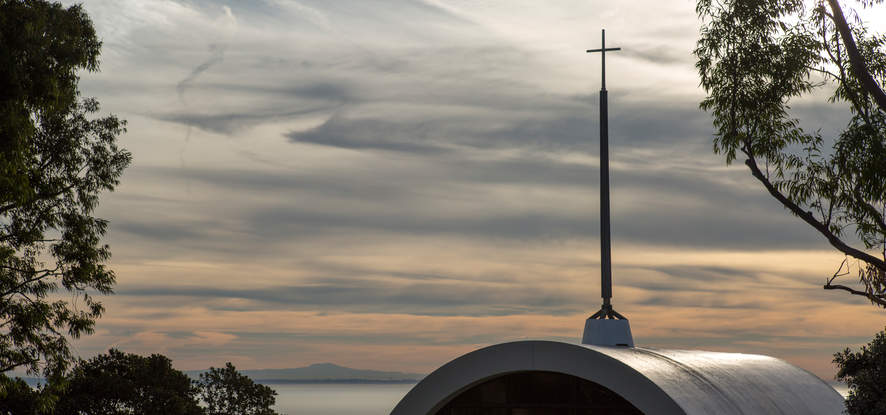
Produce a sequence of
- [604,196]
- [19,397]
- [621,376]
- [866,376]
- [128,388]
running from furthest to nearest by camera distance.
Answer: [128,388] → [19,397] → [604,196] → [866,376] → [621,376]

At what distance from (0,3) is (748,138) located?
739 inches

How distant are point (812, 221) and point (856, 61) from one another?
12.7 ft

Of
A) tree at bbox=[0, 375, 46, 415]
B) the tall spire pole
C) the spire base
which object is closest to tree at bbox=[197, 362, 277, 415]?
tree at bbox=[0, 375, 46, 415]

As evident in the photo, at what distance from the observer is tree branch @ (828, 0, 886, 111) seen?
21.0 m

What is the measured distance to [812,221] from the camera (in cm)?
2241

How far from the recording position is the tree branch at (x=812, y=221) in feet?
70.1

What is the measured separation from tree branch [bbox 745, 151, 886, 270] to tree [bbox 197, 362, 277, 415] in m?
28.2

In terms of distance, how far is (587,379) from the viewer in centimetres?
1520

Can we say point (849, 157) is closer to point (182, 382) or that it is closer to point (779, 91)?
point (779, 91)

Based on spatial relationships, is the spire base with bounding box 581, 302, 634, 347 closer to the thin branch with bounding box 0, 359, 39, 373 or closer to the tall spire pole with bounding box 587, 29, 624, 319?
the tall spire pole with bounding box 587, 29, 624, 319

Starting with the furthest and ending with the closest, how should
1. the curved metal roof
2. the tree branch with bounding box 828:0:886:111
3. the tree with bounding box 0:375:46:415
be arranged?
1. the tree with bounding box 0:375:46:415
2. the tree branch with bounding box 828:0:886:111
3. the curved metal roof

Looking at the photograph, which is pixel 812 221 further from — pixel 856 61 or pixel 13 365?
pixel 13 365

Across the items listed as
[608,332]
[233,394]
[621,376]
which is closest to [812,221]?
[608,332]

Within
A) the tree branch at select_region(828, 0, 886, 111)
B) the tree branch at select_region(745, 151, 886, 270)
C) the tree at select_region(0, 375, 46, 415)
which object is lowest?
the tree at select_region(0, 375, 46, 415)
